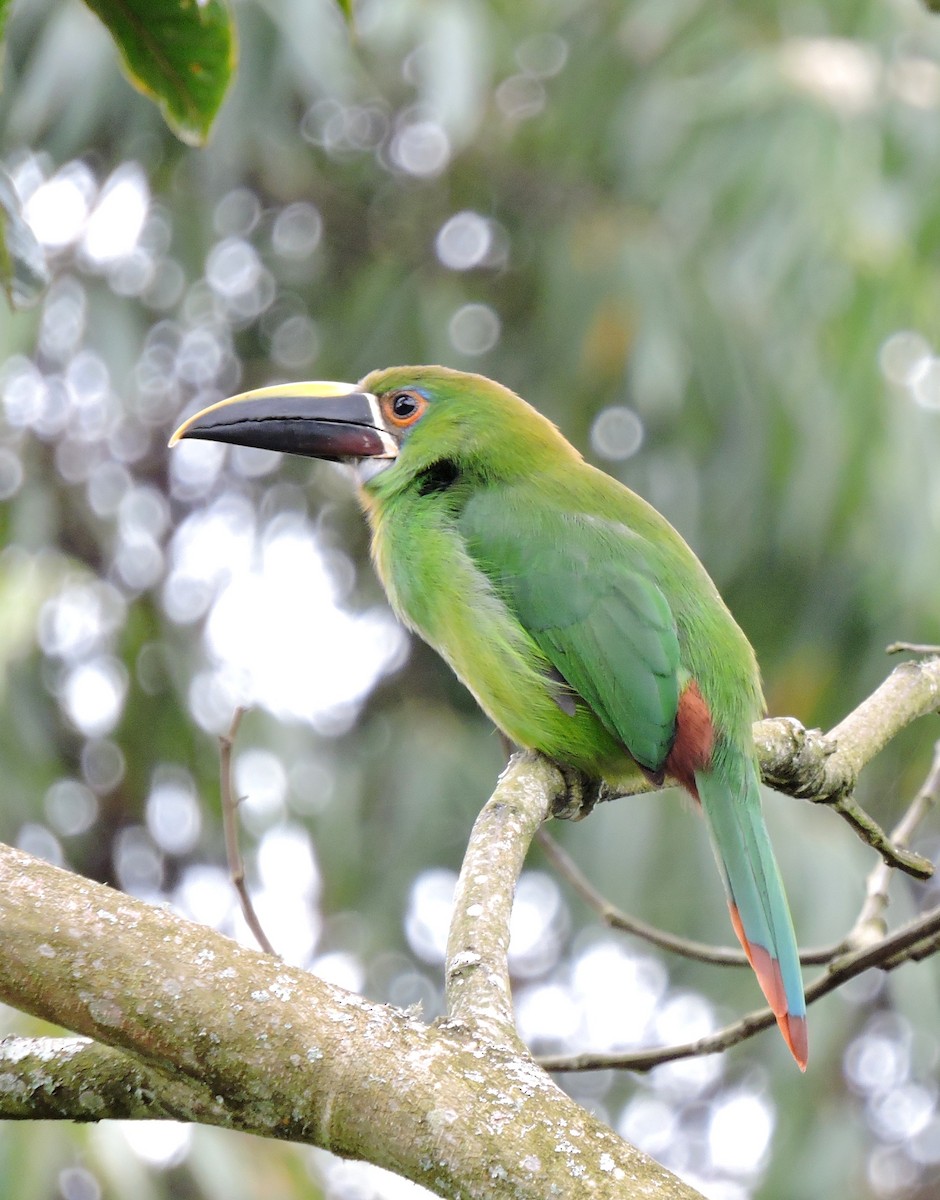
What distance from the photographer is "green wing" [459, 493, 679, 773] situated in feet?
9.20

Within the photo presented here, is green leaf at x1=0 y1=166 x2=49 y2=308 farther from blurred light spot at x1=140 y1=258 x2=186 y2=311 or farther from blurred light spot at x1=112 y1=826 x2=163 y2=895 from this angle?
blurred light spot at x1=112 y1=826 x2=163 y2=895

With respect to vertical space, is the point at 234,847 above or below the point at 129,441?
above

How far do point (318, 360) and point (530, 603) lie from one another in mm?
4666

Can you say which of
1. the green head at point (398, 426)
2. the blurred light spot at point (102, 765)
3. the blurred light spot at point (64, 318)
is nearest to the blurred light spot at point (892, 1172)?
the blurred light spot at point (102, 765)

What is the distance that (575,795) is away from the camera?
296 cm

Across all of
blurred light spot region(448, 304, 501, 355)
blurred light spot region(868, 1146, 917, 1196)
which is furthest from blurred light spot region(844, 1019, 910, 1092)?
blurred light spot region(448, 304, 501, 355)

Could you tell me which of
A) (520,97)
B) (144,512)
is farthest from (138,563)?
(520,97)

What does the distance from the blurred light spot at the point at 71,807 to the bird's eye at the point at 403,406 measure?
3.65 metres

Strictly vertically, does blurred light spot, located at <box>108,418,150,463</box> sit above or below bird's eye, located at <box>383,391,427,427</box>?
below

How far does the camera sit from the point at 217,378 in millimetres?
7535

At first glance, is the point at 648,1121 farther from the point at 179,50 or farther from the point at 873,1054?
the point at 179,50

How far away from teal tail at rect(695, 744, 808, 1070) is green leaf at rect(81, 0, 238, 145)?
141 centimetres

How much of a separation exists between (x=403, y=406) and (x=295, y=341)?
4325mm

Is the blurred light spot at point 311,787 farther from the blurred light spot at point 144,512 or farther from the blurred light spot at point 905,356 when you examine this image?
the blurred light spot at point 905,356
